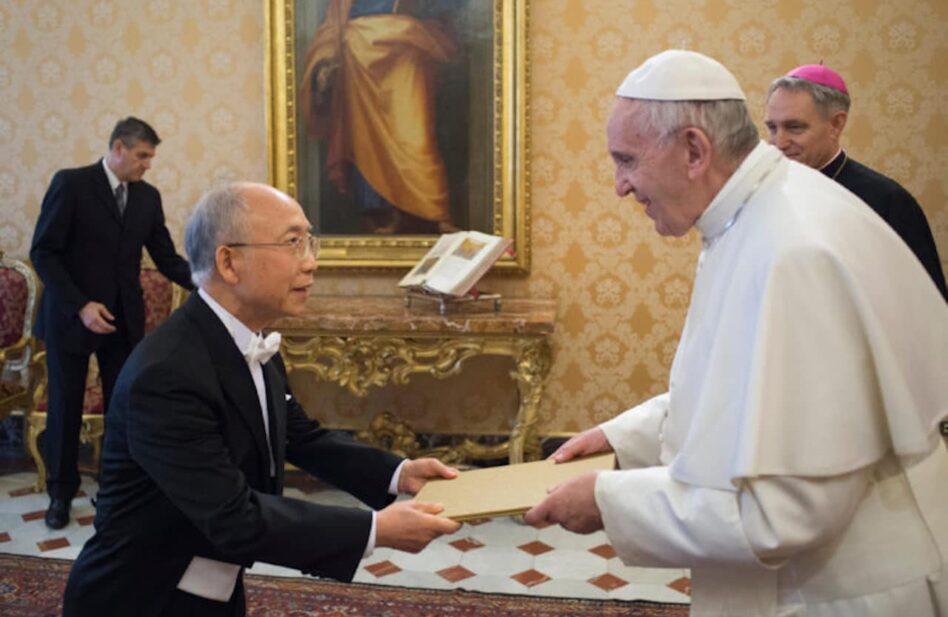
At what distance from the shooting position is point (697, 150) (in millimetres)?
2002

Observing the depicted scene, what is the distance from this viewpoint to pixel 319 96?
606cm

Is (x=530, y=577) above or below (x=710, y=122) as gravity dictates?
below

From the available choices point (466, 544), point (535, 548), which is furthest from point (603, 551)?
point (466, 544)

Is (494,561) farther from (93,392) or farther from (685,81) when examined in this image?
(685,81)

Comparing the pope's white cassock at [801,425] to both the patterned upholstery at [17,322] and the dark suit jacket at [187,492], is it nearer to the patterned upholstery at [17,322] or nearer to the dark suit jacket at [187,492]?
the dark suit jacket at [187,492]

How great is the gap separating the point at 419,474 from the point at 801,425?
3.72ft

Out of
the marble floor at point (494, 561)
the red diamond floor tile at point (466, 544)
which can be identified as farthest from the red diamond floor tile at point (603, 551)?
the red diamond floor tile at point (466, 544)

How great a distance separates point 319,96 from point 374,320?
1.67 m

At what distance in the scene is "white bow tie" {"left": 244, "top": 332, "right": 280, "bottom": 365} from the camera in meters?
2.30

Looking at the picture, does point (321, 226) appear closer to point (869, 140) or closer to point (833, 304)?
point (869, 140)

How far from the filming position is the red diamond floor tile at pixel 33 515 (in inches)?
206

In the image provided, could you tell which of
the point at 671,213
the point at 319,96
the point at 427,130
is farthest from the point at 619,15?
the point at 671,213

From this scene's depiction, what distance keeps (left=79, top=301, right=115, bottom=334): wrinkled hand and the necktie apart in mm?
598

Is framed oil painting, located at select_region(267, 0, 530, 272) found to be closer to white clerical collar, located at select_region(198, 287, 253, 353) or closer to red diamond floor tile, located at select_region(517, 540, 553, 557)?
red diamond floor tile, located at select_region(517, 540, 553, 557)
